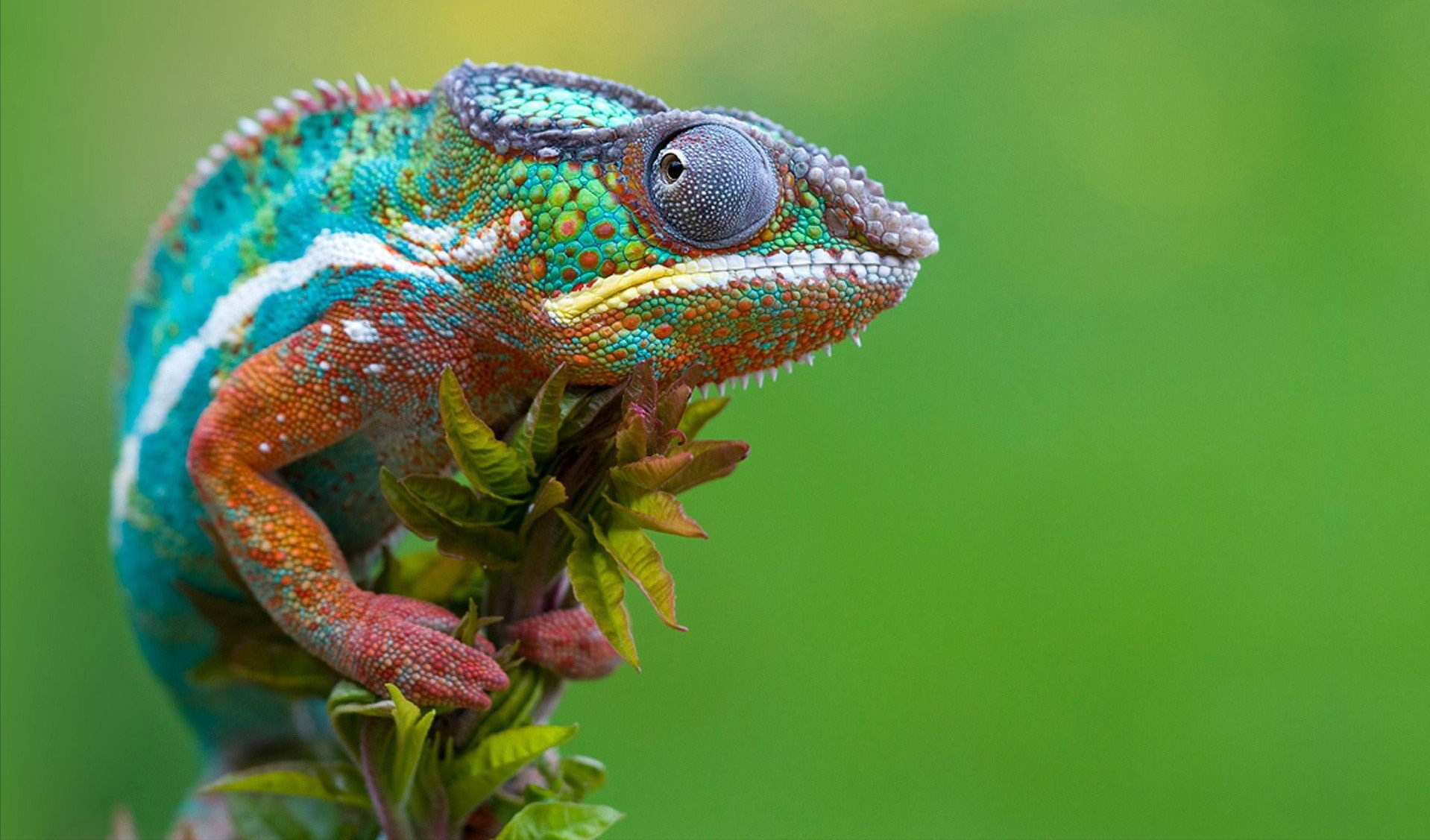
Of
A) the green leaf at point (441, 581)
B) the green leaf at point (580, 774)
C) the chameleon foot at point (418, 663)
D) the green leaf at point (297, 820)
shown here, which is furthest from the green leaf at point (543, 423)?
the green leaf at point (297, 820)

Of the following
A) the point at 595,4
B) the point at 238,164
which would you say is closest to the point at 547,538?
the point at 238,164

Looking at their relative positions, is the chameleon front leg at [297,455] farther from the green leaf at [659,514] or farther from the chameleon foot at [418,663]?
the green leaf at [659,514]

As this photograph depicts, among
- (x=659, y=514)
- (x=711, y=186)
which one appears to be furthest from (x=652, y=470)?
(x=711, y=186)

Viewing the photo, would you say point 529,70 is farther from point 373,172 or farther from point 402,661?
point 402,661

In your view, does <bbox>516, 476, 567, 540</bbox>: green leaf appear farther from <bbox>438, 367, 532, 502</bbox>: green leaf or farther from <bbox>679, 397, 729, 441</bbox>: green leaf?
<bbox>679, 397, 729, 441</bbox>: green leaf

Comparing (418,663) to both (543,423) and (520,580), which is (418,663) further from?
(543,423)

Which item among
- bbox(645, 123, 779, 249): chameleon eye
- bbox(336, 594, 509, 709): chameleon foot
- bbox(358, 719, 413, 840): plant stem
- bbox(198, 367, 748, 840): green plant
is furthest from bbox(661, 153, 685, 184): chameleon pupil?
bbox(358, 719, 413, 840): plant stem
